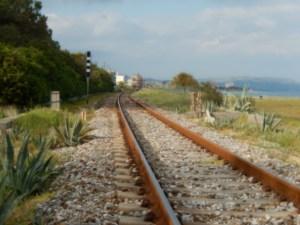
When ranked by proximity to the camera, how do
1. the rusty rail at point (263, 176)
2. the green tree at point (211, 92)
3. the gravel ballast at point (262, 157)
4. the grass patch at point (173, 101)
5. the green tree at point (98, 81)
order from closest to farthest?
the rusty rail at point (263, 176) → the gravel ballast at point (262, 157) → the grass patch at point (173, 101) → the green tree at point (211, 92) → the green tree at point (98, 81)

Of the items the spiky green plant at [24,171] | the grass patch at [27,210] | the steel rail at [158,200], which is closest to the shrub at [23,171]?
the spiky green plant at [24,171]

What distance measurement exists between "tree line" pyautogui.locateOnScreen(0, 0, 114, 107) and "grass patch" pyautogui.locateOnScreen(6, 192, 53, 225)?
59.8 feet

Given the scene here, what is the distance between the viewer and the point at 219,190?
28.6 feet

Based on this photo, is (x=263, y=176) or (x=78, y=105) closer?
(x=263, y=176)

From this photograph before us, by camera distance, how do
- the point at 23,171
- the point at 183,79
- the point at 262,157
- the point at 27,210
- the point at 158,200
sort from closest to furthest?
the point at 158,200
the point at 27,210
the point at 23,171
the point at 262,157
the point at 183,79

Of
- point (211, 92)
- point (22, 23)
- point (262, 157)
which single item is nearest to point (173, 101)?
point (211, 92)

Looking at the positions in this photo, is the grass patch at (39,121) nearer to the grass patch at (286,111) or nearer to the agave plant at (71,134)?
the agave plant at (71,134)

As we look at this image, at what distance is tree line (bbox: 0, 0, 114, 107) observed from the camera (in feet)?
85.6

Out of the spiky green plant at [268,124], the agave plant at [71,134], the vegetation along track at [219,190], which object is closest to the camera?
the vegetation along track at [219,190]

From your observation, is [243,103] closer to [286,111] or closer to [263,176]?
[263,176]

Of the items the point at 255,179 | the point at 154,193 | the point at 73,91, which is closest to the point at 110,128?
the point at 255,179

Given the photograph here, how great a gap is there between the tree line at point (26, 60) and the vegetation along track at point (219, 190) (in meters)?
13.9

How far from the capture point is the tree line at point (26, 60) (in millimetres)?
26094

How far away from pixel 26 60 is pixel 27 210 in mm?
21171
